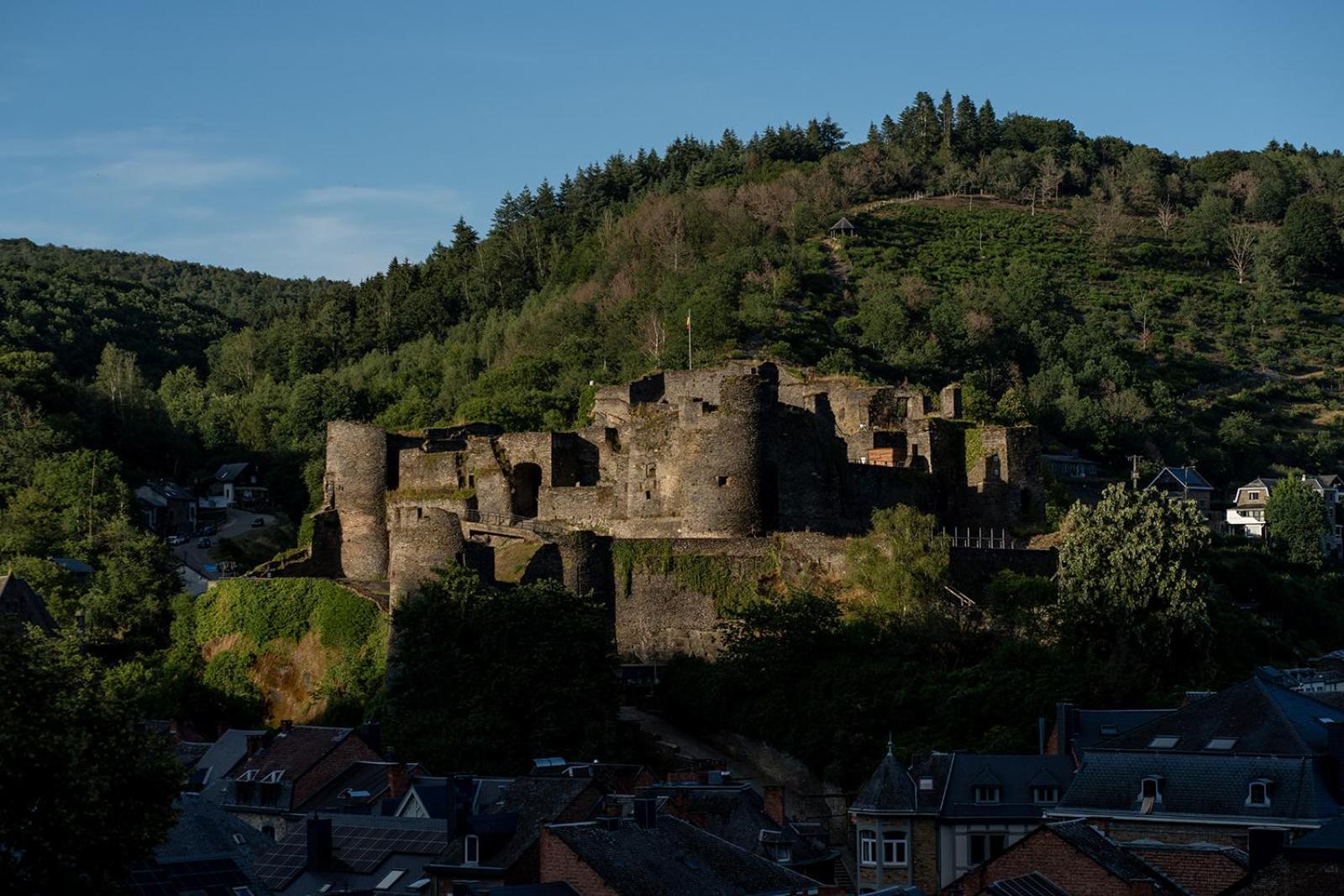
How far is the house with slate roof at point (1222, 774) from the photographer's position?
33.0 m

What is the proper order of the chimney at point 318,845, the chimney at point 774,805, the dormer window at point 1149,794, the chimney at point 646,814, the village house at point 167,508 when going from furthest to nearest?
the village house at point 167,508 < the chimney at point 774,805 < the chimney at point 318,845 < the chimney at point 646,814 < the dormer window at point 1149,794

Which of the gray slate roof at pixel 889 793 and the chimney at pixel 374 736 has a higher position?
the chimney at pixel 374 736

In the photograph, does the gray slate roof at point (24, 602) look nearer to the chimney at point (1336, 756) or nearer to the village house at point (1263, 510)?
the chimney at point (1336, 756)

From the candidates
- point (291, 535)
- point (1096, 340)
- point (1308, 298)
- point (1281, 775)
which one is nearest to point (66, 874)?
point (1281, 775)

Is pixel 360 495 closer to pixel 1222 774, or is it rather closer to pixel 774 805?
pixel 774 805

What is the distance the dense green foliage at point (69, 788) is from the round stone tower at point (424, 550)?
68.5 ft

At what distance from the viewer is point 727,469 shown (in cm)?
5728

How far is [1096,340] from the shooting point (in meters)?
116

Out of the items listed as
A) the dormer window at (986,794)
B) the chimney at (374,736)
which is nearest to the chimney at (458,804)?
the chimney at (374,736)

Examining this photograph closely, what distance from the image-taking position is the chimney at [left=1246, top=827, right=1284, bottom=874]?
28516mm

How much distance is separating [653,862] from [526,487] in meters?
28.6

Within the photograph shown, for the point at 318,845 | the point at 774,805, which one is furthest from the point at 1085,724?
the point at 318,845

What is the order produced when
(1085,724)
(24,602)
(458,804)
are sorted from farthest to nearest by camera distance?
(24,602) < (1085,724) < (458,804)

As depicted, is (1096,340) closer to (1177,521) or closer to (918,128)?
(918,128)
